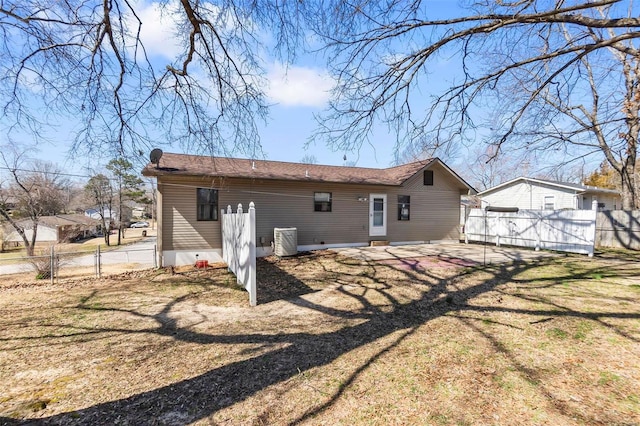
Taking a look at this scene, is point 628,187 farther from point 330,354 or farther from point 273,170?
point 330,354

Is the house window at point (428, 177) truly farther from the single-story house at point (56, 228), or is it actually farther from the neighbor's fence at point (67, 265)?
the single-story house at point (56, 228)

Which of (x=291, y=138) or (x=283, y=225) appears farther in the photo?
(x=283, y=225)

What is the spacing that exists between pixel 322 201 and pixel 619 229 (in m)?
13.5

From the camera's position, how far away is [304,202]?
11.7 m

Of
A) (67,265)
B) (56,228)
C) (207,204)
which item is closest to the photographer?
(207,204)

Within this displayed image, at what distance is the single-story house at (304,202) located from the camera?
383 inches

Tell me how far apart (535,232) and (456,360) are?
11.3 metres

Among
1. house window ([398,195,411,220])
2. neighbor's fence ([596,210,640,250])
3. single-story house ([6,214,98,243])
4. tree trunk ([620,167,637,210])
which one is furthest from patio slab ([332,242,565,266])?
single-story house ([6,214,98,243])

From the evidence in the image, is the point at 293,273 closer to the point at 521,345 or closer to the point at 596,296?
the point at 521,345

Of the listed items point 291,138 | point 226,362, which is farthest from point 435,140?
point 226,362

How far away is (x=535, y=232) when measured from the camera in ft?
39.4

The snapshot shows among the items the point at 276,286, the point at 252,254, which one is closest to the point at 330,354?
the point at 252,254

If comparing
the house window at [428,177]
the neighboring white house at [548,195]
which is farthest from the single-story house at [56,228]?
the neighboring white house at [548,195]

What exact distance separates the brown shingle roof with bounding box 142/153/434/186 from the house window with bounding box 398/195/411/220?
3.00 feet
